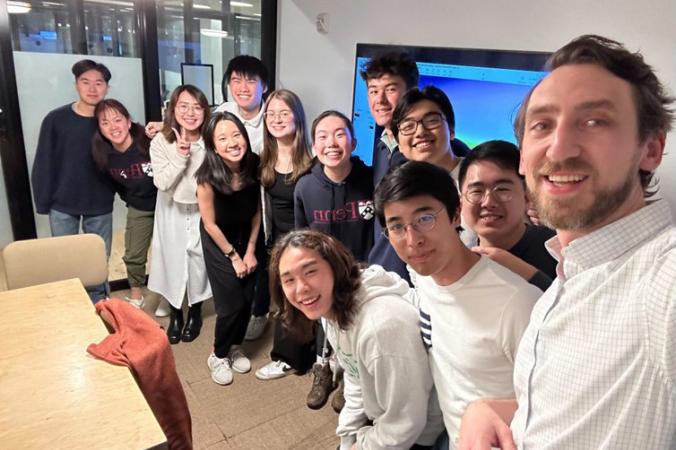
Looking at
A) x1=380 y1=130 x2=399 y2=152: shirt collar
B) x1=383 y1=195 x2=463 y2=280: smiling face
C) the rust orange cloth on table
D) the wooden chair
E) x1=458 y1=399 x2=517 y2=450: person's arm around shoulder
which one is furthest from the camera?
x1=380 y1=130 x2=399 y2=152: shirt collar

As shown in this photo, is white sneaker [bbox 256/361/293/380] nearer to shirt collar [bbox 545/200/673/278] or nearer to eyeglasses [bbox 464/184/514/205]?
eyeglasses [bbox 464/184/514/205]

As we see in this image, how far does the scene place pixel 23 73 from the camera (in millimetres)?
2930

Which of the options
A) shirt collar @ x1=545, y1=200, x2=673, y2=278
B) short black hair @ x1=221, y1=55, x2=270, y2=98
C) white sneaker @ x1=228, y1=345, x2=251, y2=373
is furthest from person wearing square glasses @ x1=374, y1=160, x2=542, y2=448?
→ short black hair @ x1=221, y1=55, x2=270, y2=98

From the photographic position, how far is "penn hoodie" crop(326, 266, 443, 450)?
132 cm

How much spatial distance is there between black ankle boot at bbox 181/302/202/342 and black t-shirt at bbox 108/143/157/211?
0.79 m

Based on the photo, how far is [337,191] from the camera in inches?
88.4

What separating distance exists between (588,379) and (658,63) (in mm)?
1527

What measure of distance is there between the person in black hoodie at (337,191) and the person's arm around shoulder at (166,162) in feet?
2.81

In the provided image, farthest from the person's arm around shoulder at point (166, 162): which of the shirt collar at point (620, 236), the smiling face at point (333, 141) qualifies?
the shirt collar at point (620, 236)

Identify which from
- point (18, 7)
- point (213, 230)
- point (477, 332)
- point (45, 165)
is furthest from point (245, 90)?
point (477, 332)

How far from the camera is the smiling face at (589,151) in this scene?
702 millimetres

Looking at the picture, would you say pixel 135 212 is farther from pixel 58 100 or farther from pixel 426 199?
pixel 426 199

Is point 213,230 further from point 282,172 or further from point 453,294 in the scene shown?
point 453,294

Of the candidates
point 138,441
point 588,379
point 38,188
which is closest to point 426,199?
point 588,379
